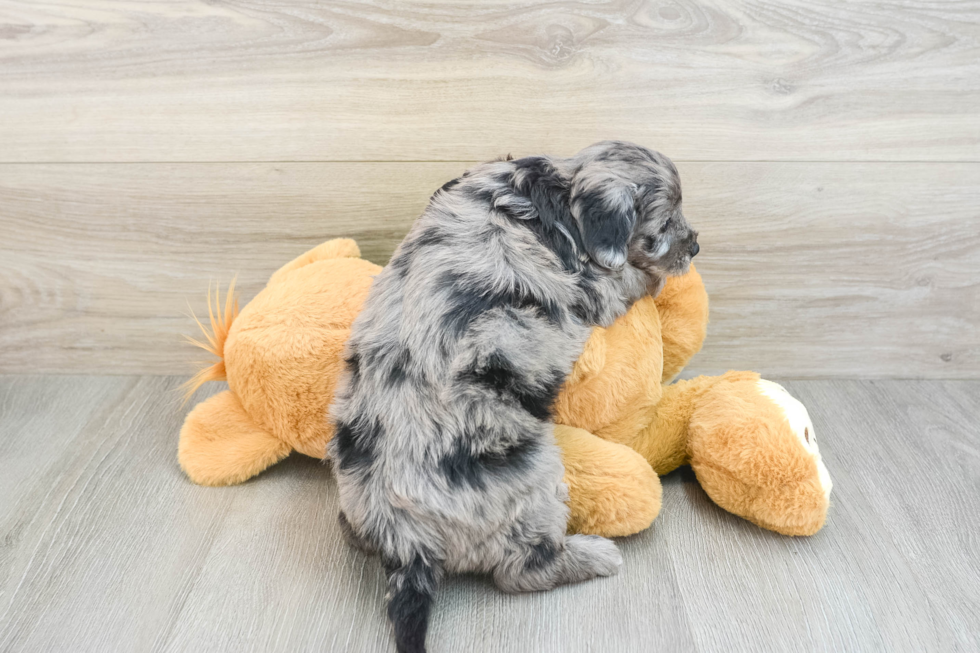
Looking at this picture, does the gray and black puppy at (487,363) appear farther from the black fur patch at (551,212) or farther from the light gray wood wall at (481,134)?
the light gray wood wall at (481,134)

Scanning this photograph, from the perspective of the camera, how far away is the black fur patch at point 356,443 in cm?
118

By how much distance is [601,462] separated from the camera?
4.32ft

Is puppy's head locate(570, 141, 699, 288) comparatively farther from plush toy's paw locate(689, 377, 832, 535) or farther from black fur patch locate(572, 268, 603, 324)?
plush toy's paw locate(689, 377, 832, 535)

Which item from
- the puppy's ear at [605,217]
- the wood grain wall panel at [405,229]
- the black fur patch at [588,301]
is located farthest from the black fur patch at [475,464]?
the wood grain wall panel at [405,229]

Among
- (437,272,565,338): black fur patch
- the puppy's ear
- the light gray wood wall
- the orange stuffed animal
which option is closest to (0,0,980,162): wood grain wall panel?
the light gray wood wall

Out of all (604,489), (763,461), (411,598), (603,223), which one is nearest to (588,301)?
(603,223)

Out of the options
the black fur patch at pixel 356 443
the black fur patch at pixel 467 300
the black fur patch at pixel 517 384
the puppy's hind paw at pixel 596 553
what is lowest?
the puppy's hind paw at pixel 596 553

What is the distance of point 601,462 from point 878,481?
0.67 meters

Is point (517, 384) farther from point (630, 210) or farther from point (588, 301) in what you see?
point (630, 210)

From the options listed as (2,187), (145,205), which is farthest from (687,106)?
(2,187)

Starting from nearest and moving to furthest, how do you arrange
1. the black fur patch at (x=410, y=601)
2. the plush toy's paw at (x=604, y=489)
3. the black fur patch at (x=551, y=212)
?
1. the black fur patch at (x=410, y=601)
2. the black fur patch at (x=551, y=212)
3. the plush toy's paw at (x=604, y=489)

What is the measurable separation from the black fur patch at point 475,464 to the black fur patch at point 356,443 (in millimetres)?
125

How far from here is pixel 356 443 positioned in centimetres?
120

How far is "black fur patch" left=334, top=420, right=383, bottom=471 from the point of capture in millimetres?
1176
